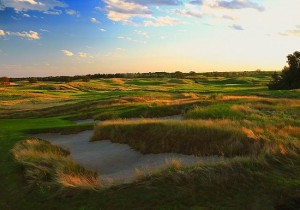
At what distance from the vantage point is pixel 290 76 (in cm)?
8100

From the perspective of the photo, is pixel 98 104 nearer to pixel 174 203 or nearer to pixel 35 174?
pixel 35 174

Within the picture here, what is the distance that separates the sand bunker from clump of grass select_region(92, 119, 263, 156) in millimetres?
541

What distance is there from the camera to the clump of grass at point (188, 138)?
59.1ft

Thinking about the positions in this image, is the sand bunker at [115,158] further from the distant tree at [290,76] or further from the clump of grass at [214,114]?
the distant tree at [290,76]

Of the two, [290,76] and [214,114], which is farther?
[290,76]

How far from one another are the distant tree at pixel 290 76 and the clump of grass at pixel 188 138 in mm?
61597

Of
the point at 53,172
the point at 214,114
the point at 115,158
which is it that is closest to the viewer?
the point at 53,172

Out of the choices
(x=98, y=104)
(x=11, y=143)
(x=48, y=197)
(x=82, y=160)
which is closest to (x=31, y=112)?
(x=98, y=104)

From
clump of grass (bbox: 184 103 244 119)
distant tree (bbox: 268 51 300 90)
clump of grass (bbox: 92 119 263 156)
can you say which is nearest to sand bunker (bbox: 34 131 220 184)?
clump of grass (bbox: 92 119 263 156)

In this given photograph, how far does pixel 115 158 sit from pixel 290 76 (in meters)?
66.6

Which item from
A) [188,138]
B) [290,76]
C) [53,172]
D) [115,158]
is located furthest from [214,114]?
[290,76]

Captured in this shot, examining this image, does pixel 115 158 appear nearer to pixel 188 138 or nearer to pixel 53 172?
pixel 188 138

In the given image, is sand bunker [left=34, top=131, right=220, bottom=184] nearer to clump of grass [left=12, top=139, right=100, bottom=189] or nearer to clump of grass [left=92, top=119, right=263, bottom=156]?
clump of grass [left=92, top=119, right=263, bottom=156]

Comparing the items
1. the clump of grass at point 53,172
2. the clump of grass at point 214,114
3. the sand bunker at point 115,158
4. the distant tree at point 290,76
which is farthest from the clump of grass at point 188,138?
the distant tree at point 290,76
